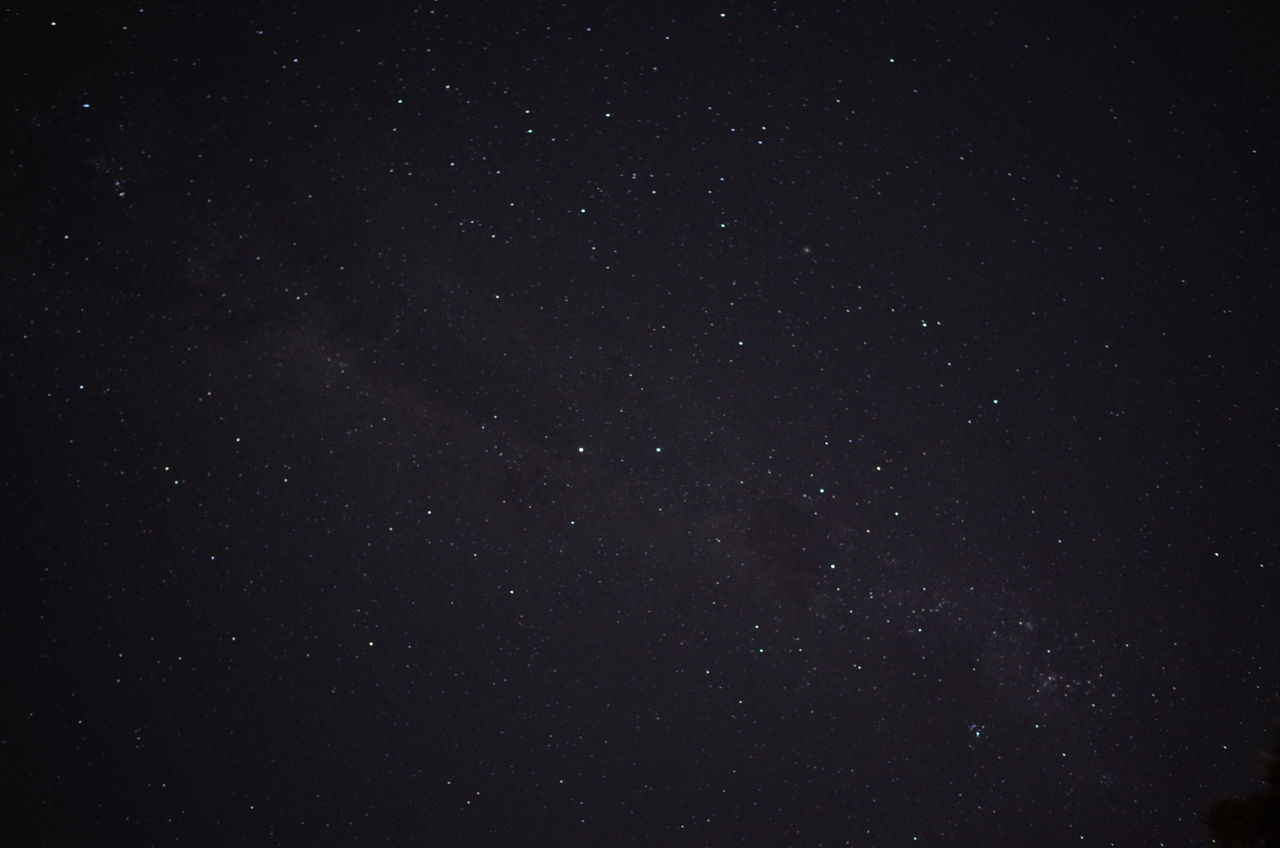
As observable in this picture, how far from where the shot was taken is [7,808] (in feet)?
48.3

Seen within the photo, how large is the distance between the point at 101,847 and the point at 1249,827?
18407 millimetres

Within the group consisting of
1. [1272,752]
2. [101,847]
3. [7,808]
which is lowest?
[1272,752]

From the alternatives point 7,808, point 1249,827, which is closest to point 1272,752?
point 1249,827

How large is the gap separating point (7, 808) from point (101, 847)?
3.24 metres

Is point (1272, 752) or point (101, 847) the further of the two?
point (101, 847)

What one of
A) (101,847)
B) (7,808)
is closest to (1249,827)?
(101,847)

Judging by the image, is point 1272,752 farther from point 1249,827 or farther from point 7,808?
point 7,808

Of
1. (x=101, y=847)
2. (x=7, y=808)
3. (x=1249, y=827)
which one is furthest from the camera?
(x=7, y=808)

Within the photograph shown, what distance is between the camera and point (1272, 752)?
2.60m

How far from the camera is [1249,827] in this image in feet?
8.29

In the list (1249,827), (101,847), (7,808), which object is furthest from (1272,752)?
(7,808)

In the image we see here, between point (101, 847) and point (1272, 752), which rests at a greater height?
point (101, 847)

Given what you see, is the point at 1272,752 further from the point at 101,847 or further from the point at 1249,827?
the point at 101,847

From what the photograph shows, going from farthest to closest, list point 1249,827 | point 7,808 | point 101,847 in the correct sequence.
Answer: point 7,808
point 101,847
point 1249,827
